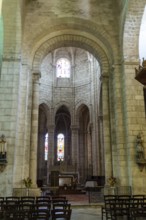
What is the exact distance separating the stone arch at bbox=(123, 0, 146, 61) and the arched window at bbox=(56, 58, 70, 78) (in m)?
14.6


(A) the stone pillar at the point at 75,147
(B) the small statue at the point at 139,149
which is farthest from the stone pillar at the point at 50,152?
(B) the small statue at the point at 139,149

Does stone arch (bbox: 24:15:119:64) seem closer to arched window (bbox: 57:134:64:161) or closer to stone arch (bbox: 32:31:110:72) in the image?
stone arch (bbox: 32:31:110:72)

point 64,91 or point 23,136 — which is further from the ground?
point 64,91

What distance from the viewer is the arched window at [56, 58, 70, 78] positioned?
1115 inches

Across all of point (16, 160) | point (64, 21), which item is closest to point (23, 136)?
point (16, 160)

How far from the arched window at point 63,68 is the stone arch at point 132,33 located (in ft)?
48.0

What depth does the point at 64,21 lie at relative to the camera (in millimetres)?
15438

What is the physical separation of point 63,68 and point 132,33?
15309 millimetres

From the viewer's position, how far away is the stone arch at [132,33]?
43.9 feet

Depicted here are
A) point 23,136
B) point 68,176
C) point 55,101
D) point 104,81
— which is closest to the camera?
point 23,136

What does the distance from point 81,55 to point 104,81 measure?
1321 centimetres

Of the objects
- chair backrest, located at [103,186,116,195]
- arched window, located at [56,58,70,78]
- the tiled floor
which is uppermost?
arched window, located at [56,58,70,78]

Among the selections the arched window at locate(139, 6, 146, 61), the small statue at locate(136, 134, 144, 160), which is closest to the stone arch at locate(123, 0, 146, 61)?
the arched window at locate(139, 6, 146, 61)

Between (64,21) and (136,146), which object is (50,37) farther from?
(136,146)
